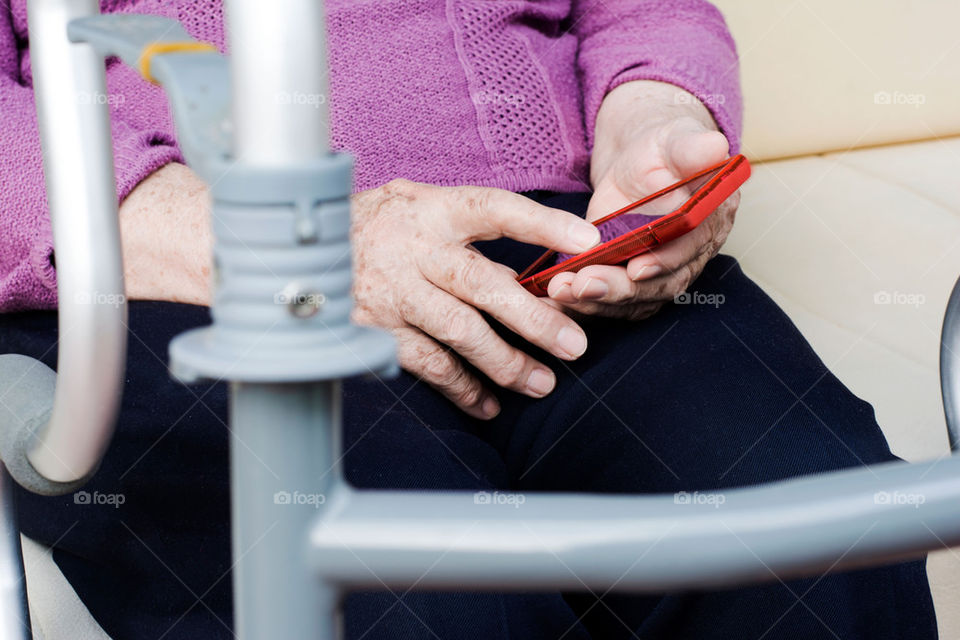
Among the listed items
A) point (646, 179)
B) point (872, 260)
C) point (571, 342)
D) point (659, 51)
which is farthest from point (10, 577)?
point (872, 260)

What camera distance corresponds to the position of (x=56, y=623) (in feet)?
2.34

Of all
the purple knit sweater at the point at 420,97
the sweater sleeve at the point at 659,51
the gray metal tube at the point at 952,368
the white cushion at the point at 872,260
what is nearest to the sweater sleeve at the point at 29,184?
the purple knit sweater at the point at 420,97

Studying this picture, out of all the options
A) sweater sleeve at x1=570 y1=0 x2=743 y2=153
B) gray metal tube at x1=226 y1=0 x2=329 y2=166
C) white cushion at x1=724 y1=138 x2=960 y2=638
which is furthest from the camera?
white cushion at x1=724 y1=138 x2=960 y2=638

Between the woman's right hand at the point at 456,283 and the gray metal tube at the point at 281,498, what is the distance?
33 centimetres

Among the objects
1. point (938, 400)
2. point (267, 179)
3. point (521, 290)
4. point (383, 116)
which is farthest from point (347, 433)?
point (938, 400)

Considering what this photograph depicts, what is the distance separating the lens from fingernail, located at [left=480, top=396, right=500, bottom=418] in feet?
2.26

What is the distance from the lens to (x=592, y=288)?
612mm

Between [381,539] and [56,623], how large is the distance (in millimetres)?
526

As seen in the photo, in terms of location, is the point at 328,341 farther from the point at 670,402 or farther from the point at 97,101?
the point at 670,402

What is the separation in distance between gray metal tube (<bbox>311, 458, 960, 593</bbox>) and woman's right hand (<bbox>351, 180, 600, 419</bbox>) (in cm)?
33

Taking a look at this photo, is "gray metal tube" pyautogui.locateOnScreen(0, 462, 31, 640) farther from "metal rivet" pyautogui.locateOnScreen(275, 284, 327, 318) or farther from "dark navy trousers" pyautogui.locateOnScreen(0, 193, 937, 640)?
"metal rivet" pyautogui.locateOnScreen(275, 284, 327, 318)

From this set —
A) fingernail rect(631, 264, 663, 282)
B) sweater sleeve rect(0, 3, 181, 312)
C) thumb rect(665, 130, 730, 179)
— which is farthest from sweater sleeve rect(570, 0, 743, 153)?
sweater sleeve rect(0, 3, 181, 312)

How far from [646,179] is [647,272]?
0.15 metres

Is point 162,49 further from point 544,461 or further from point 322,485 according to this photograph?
point 544,461
